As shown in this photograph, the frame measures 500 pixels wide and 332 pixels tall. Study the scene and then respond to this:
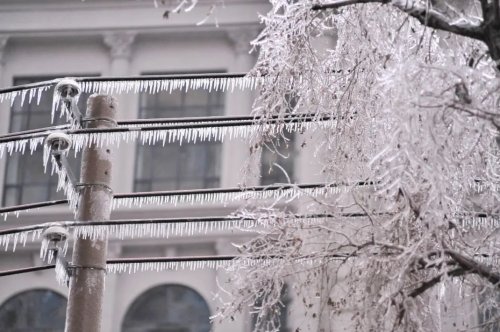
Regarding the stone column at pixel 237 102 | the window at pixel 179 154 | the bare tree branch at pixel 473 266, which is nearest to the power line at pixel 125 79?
the bare tree branch at pixel 473 266

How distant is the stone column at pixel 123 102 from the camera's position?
2478 cm

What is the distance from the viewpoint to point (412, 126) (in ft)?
27.5

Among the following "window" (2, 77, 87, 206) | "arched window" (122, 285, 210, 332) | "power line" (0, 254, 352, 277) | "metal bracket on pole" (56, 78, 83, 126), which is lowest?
"power line" (0, 254, 352, 277)

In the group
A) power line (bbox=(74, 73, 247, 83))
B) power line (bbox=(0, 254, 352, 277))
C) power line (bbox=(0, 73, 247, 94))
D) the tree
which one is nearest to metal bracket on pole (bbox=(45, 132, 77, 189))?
power line (bbox=(0, 73, 247, 94))

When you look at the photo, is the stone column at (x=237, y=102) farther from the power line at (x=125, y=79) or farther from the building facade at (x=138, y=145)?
the power line at (x=125, y=79)

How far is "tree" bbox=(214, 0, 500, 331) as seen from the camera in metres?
8.49

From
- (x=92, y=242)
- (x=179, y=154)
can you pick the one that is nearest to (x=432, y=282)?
(x=92, y=242)

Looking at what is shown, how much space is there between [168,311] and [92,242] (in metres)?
13.2

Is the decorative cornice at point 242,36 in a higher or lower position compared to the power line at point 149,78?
higher

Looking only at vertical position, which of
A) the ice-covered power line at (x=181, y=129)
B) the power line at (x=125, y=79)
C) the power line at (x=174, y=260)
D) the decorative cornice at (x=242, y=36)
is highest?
the decorative cornice at (x=242, y=36)

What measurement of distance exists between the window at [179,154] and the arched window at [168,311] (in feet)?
7.93

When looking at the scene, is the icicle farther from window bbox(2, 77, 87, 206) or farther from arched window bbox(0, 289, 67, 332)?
window bbox(2, 77, 87, 206)

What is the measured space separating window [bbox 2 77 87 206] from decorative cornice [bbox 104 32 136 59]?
1696 millimetres

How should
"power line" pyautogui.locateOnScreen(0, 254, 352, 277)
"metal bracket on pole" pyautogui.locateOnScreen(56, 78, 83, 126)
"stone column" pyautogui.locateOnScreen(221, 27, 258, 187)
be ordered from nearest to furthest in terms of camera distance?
"power line" pyautogui.locateOnScreen(0, 254, 352, 277) → "metal bracket on pole" pyautogui.locateOnScreen(56, 78, 83, 126) → "stone column" pyautogui.locateOnScreen(221, 27, 258, 187)
